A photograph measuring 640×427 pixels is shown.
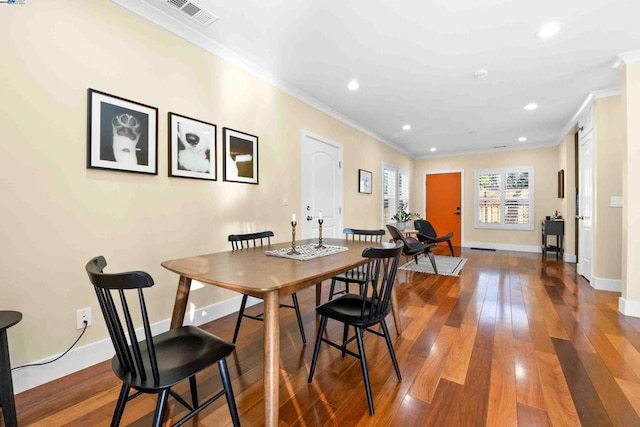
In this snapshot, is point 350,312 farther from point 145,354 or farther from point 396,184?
point 396,184

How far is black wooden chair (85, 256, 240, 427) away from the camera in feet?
3.05

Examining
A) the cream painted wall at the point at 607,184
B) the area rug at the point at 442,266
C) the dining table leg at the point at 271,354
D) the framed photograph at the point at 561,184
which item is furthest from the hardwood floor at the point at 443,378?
the framed photograph at the point at 561,184

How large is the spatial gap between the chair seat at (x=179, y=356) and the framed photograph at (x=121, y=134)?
51.5 inches

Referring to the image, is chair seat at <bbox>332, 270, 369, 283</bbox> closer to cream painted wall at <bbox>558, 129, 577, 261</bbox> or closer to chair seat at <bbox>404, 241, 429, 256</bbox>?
chair seat at <bbox>404, 241, 429, 256</bbox>

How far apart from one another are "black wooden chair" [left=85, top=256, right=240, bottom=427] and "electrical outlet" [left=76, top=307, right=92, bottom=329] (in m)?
0.90

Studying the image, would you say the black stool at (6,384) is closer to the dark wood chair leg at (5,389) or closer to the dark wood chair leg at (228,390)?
the dark wood chair leg at (5,389)

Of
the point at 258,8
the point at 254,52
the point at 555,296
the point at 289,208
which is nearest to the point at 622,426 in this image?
the point at 555,296

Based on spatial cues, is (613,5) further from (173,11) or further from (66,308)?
(66,308)

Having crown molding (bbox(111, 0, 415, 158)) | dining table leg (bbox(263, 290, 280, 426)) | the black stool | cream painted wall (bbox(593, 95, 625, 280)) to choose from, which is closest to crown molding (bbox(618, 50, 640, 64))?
cream painted wall (bbox(593, 95, 625, 280))

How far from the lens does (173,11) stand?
2156 mm

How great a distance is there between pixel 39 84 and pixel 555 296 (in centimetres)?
492

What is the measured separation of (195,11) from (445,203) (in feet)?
23.0

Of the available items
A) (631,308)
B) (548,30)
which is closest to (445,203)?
(631,308)

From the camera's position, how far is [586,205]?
4.02m
